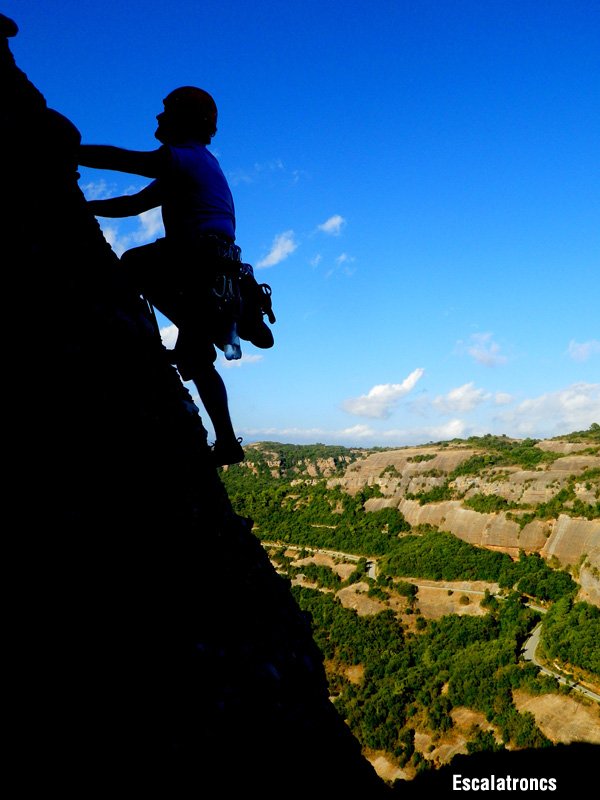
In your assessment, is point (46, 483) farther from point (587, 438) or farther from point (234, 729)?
point (587, 438)

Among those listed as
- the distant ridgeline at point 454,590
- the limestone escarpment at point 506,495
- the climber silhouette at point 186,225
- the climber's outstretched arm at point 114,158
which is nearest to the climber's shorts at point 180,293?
the climber silhouette at point 186,225

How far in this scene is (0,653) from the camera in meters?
1.98

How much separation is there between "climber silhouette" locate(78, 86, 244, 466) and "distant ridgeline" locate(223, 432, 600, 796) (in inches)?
1139

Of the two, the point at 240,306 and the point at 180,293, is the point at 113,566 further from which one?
the point at 240,306

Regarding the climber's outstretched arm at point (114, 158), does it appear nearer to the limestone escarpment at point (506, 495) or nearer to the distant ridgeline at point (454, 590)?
the distant ridgeline at point (454, 590)

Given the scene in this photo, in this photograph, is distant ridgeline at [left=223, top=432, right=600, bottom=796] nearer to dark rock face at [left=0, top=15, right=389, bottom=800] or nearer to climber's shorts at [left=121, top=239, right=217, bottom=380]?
dark rock face at [left=0, top=15, right=389, bottom=800]

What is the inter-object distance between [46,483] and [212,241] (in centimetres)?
284

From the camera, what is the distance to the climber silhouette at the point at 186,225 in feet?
14.6

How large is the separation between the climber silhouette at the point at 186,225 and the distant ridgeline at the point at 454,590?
28920mm

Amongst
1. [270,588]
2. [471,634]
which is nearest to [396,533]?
[471,634]

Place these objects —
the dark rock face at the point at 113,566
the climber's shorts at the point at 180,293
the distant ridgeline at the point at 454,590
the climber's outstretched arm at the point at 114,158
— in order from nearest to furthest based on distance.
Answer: the dark rock face at the point at 113,566
the climber's outstretched arm at the point at 114,158
the climber's shorts at the point at 180,293
the distant ridgeline at the point at 454,590

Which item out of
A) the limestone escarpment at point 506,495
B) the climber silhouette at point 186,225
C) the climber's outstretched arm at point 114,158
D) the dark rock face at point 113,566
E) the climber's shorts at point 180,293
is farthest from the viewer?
the limestone escarpment at point 506,495

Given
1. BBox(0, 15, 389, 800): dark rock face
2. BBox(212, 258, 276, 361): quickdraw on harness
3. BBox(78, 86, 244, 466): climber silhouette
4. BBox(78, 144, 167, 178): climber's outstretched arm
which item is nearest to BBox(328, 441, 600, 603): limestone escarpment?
BBox(212, 258, 276, 361): quickdraw on harness

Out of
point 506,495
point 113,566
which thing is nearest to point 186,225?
point 113,566
